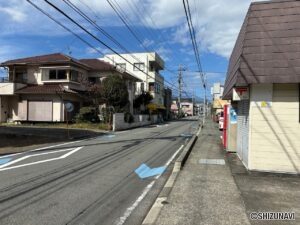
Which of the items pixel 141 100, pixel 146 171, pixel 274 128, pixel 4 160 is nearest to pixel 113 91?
pixel 141 100

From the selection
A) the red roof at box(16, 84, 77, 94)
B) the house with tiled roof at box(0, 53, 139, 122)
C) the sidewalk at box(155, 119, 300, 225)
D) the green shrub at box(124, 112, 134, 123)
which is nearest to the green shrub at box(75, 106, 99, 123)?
the house with tiled roof at box(0, 53, 139, 122)

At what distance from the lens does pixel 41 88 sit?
37.6 metres

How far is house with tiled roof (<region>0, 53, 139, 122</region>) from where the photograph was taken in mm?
36750

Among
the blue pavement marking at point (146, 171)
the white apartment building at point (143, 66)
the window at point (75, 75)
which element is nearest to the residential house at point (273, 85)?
the blue pavement marking at point (146, 171)

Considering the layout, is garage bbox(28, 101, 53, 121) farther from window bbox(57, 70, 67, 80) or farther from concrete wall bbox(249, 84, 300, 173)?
concrete wall bbox(249, 84, 300, 173)

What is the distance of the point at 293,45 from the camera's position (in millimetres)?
9477

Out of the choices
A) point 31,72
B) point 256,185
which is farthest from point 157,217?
point 31,72

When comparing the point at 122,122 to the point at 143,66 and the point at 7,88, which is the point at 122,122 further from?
the point at 143,66

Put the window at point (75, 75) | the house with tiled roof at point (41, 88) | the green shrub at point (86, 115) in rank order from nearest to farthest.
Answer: the green shrub at point (86, 115) → the house with tiled roof at point (41, 88) → the window at point (75, 75)

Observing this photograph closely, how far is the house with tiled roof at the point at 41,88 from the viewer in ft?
121

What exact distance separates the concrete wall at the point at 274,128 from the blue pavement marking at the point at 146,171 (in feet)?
9.45

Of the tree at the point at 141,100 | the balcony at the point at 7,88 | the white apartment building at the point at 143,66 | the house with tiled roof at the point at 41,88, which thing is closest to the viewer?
the house with tiled roof at the point at 41,88

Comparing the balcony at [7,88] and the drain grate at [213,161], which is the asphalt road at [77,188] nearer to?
the drain grate at [213,161]

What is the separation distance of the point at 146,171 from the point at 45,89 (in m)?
28.3
